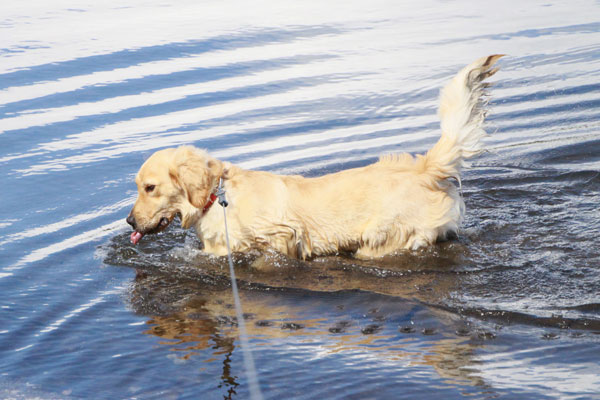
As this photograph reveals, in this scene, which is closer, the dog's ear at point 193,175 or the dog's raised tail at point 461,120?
the dog's raised tail at point 461,120

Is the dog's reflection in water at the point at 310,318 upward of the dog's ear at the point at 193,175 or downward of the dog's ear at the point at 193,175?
downward

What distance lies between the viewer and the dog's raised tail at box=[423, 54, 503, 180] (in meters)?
6.12

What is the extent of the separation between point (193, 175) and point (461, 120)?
7.72 feet

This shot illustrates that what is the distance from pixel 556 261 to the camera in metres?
6.05

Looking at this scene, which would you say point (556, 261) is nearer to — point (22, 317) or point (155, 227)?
point (155, 227)

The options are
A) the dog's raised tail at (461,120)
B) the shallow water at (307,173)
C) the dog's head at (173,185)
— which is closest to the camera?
the shallow water at (307,173)

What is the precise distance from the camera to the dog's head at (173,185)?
637 cm

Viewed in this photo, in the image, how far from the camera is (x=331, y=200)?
648 cm

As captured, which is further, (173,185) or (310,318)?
(173,185)

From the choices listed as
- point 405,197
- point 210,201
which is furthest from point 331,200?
point 210,201

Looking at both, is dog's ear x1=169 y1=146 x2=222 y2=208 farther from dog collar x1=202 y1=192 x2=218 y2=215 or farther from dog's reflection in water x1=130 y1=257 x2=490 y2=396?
dog's reflection in water x1=130 y1=257 x2=490 y2=396

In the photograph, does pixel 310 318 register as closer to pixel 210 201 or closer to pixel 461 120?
pixel 210 201

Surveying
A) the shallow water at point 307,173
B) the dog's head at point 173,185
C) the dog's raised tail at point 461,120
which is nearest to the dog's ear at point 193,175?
the dog's head at point 173,185

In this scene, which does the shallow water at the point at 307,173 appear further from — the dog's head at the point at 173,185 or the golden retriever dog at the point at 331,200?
the dog's head at the point at 173,185
